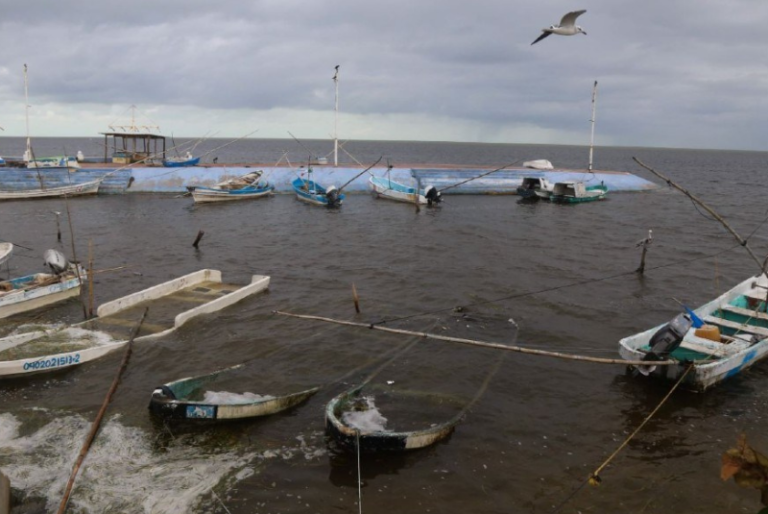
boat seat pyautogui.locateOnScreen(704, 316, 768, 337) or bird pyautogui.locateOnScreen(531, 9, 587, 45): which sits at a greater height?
bird pyautogui.locateOnScreen(531, 9, 587, 45)

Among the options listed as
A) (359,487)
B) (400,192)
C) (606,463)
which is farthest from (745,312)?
(400,192)

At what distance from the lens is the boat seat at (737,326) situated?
47.6 ft

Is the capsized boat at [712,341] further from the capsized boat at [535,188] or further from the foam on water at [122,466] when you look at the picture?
the capsized boat at [535,188]

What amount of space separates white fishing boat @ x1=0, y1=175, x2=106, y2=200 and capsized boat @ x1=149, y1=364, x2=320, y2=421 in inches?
1416

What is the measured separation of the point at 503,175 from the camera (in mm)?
52219

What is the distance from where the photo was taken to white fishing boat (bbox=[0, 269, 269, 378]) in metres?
13.4

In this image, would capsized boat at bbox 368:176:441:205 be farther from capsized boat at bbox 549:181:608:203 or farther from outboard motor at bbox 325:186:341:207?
capsized boat at bbox 549:181:608:203

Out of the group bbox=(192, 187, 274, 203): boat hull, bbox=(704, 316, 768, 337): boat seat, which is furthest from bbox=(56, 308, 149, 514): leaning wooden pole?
bbox=(192, 187, 274, 203): boat hull

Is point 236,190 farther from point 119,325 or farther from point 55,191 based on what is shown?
point 119,325

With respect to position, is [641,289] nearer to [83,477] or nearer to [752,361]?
[752,361]

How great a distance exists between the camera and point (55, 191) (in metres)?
43.0

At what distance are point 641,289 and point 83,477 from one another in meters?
19.9

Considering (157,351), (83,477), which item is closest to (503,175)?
(157,351)

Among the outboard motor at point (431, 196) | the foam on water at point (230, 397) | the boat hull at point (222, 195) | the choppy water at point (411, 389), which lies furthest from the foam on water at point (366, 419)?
the boat hull at point (222, 195)
